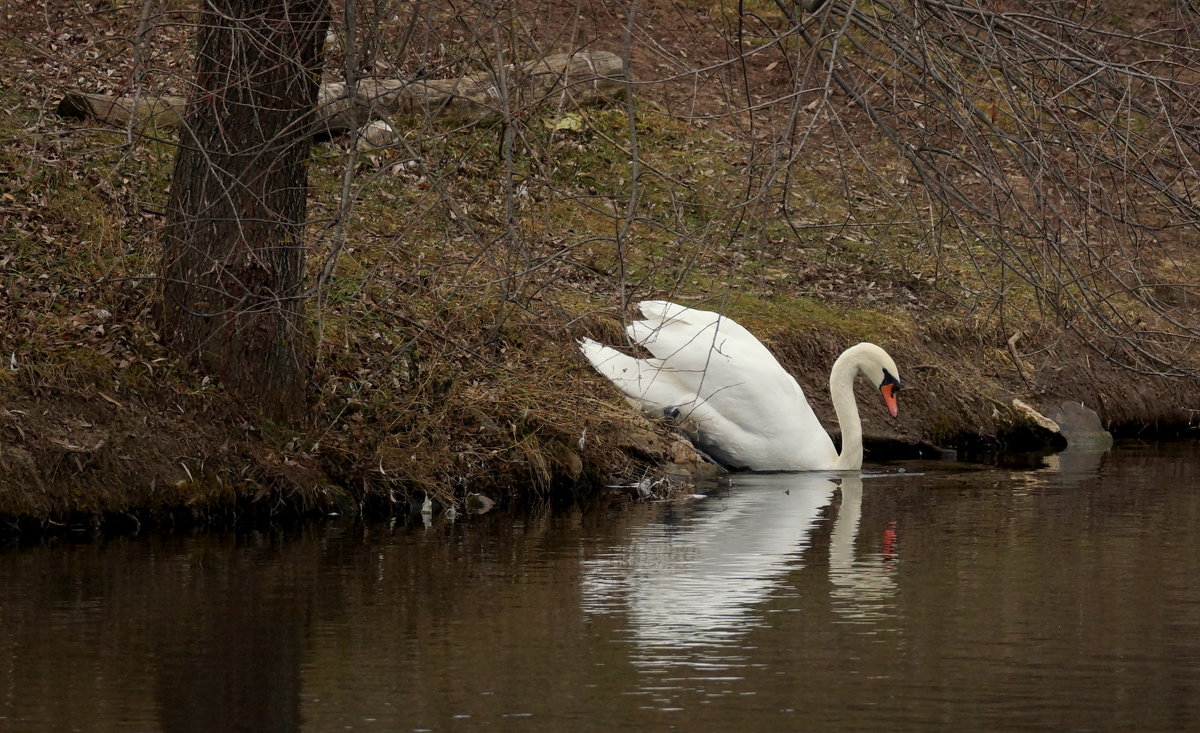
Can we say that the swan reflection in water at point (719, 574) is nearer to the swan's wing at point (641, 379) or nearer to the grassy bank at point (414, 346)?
the grassy bank at point (414, 346)

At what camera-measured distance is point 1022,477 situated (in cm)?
1275

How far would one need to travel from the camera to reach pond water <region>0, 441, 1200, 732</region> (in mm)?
5965

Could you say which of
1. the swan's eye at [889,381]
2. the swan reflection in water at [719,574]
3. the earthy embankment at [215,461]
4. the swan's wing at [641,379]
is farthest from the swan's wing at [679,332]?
the swan reflection in water at [719,574]

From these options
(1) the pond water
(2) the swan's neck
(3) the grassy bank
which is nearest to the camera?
(1) the pond water

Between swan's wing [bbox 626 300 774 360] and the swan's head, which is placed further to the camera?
the swan's head

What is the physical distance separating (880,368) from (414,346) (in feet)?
12.1

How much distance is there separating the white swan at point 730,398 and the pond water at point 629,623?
1832mm

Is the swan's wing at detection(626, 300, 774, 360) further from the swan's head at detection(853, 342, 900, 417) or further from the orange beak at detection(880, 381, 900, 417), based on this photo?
the orange beak at detection(880, 381, 900, 417)

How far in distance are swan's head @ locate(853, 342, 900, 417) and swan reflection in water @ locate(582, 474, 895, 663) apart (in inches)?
83.4

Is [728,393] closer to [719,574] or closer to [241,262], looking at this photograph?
[241,262]

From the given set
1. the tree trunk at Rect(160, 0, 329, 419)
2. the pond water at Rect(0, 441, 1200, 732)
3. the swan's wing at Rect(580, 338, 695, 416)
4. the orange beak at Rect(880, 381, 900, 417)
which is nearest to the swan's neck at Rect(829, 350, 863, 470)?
the orange beak at Rect(880, 381, 900, 417)

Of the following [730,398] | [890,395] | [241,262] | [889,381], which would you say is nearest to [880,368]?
[889,381]

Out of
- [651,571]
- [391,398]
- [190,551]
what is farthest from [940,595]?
[391,398]

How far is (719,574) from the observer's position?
8555 millimetres
